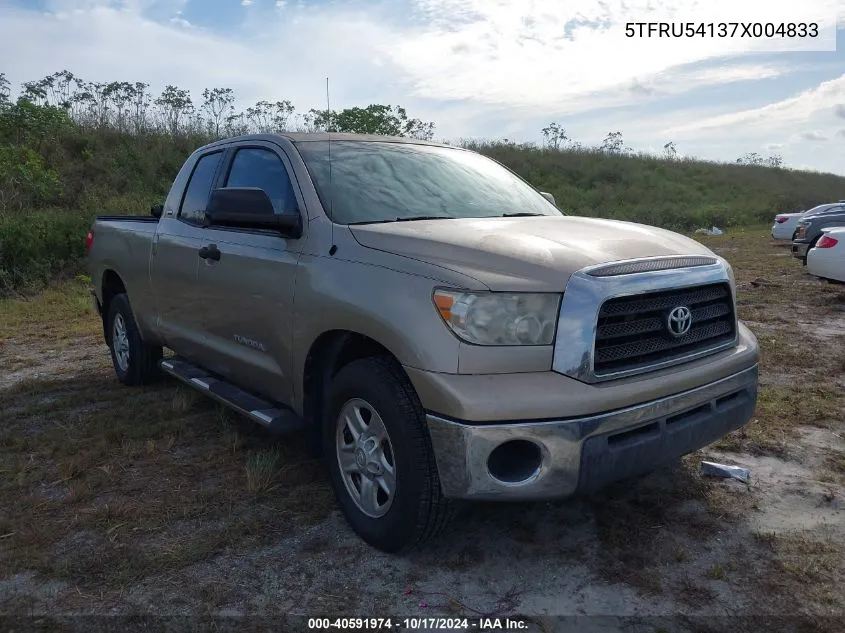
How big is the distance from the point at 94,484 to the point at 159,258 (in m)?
1.71

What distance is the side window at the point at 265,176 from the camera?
12.3 feet

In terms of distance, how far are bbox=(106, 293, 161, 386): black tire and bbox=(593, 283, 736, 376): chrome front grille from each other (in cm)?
398

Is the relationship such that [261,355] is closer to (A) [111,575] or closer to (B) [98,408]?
(A) [111,575]

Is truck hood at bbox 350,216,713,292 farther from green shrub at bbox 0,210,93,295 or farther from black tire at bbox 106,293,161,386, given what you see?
green shrub at bbox 0,210,93,295

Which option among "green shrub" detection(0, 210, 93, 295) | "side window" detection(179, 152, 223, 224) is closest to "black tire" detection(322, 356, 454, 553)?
"side window" detection(179, 152, 223, 224)

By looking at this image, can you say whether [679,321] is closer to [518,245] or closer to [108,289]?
[518,245]

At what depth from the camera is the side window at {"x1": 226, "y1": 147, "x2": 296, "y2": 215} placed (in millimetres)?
3752

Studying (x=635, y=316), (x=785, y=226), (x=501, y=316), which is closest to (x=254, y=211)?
(x=501, y=316)

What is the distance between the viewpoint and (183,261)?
459cm

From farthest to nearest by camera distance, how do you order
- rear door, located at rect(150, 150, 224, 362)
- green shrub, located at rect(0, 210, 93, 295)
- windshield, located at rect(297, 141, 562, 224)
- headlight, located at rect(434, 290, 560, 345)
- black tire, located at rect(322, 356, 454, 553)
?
1. green shrub, located at rect(0, 210, 93, 295)
2. rear door, located at rect(150, 150, 224, 362)
3. windshield, located at rect(297, 141, 562, 224)
4. black tire, located at rect(322, 356, 454, 553)
5. headlight, located at rect(434, 290, 560, 345)

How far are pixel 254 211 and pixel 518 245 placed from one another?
1.32 metres

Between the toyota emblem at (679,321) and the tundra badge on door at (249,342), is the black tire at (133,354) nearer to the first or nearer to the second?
the tundra badge on door at (249,342)

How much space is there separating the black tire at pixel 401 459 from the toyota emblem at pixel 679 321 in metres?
1.07

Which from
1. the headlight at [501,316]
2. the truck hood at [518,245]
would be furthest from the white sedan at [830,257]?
the headlight at [501,316]
